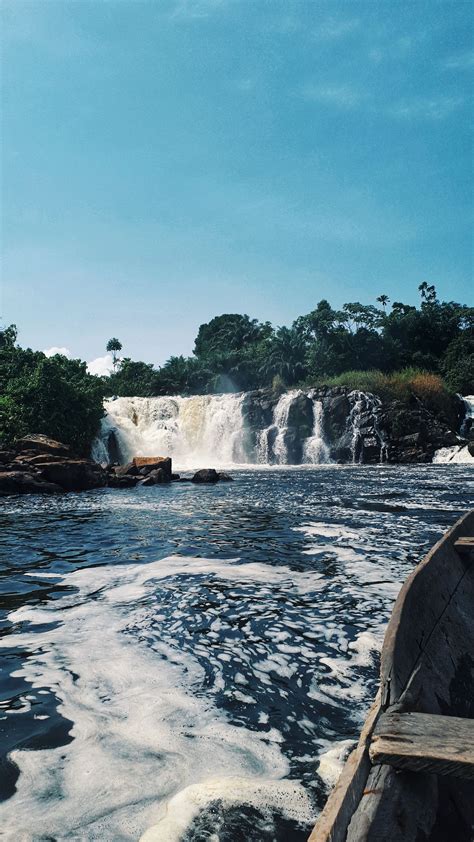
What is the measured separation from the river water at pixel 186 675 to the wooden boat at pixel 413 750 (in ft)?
2.62

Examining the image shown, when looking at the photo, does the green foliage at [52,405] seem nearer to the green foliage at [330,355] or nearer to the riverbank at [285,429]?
the riverbank at [285,429]

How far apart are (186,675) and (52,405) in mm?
23663

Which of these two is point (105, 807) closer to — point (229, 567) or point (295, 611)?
point (295, 611)

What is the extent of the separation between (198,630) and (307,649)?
3.54 feet

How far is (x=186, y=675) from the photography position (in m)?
3.79

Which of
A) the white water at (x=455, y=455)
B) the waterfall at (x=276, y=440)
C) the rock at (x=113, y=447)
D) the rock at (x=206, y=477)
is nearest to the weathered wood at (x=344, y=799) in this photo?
the rock at (x=206, y=477)

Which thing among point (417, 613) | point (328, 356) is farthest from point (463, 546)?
point (328, 356)

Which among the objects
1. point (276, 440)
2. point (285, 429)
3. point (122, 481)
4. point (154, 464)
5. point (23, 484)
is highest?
point (285, 429)

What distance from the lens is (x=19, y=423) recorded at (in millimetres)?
23828

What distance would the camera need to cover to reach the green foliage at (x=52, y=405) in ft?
79.6

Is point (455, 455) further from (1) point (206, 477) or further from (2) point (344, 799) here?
(2) point (344, 799)

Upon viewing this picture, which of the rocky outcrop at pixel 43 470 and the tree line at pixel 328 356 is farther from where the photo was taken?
the tree line at pixel 328 356

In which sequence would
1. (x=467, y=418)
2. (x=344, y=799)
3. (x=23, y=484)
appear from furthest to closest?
(x=467, y=418)
(x=23, y=484)
(x=344, y=799)

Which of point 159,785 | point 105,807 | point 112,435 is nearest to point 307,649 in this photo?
point 159,785
